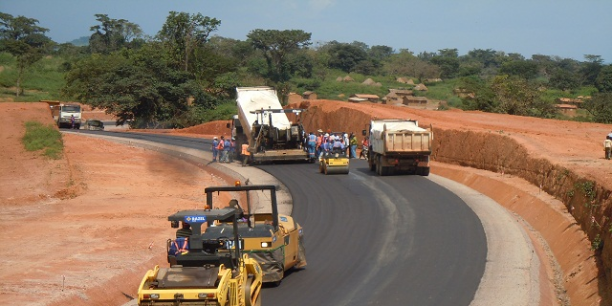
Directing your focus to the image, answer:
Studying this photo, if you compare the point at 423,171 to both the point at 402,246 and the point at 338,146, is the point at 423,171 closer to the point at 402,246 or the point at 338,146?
the point at 338,146

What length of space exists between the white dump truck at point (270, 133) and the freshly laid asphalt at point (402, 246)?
5.69 m

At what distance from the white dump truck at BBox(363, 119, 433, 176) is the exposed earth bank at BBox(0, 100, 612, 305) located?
8.11 ft

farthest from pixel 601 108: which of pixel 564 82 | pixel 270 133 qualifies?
pixel 564 82

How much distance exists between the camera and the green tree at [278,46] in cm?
11381

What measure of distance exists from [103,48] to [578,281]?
138 meters

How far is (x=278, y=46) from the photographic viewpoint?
11725 centimetres

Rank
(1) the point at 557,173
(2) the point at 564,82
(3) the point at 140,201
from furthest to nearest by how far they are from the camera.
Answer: (2) the point at 564,82, (3) the point at 140,201, (1) the point at 557,173

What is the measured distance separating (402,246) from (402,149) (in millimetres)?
14999

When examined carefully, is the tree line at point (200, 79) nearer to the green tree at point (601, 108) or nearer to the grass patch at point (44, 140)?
the green tree at point (601, 108)

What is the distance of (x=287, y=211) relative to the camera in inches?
1107

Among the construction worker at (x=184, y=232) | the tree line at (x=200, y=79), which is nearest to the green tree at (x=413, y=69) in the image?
the tree line at (x=200, y=79)

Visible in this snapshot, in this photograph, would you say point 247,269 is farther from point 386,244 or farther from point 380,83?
point 380,83

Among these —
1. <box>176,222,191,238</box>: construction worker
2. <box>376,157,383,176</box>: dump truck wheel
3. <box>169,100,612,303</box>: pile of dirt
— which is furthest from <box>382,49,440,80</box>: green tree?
<box>176,222,191,238</box>: construction worker

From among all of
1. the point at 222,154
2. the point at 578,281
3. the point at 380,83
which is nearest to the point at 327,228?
the point at 578,281
